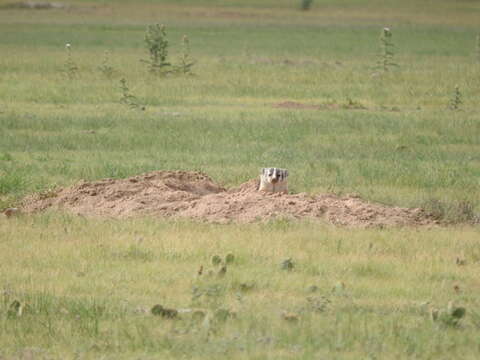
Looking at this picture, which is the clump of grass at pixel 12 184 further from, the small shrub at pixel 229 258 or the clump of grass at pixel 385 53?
the clump of grass at pixel 385 53

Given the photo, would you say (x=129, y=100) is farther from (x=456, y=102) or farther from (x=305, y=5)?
(x=305, y=5)

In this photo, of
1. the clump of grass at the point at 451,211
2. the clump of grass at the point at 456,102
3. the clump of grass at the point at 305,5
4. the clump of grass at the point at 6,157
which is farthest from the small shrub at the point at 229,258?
the clump of grass at the point at 305,5

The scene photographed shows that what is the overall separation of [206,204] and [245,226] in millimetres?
884

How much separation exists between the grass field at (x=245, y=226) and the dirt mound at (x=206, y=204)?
0.45m

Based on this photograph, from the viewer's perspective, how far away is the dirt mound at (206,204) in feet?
38.5

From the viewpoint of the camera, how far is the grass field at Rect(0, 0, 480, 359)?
25.1 ft

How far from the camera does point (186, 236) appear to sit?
10.7 meters

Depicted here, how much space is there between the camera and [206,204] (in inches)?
474

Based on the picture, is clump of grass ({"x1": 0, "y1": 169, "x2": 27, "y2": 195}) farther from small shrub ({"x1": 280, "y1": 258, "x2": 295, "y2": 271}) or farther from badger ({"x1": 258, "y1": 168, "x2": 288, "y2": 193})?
small shrub ({"x1": 280, "y1": 258, "x2": 295, "y2": 271})

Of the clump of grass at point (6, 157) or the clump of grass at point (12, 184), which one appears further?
the clump of grass at point (6, 157)

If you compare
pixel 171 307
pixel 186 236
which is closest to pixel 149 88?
pixel 186 236

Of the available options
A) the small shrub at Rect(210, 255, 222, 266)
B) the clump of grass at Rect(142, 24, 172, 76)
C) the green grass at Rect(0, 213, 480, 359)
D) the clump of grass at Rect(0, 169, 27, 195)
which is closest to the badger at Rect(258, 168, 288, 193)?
the green grass at Rect(0, 213, 480, 359)

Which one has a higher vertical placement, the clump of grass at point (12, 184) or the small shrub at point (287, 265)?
the small shrub at point (287, 265)

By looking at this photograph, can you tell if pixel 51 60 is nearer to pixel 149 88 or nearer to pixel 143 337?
pixel 149 88
